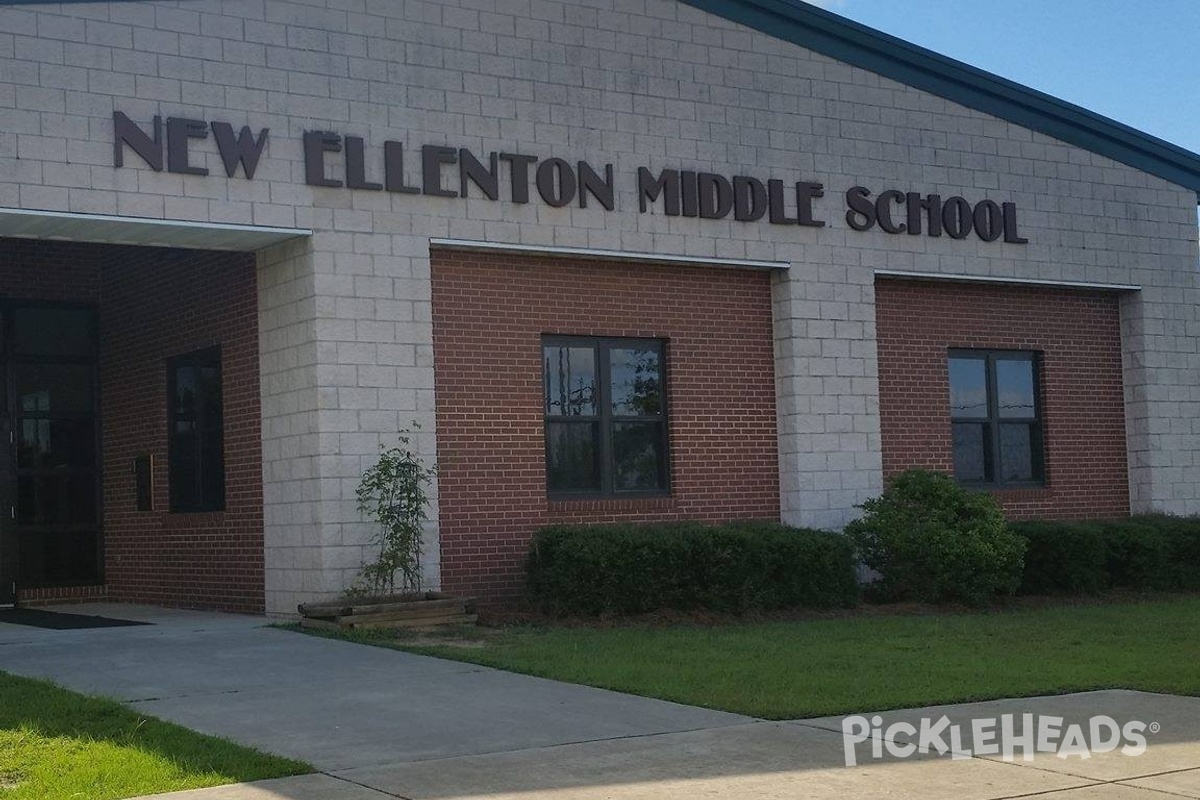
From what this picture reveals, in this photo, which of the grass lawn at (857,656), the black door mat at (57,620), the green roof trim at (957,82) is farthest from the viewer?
the green roof trim at (957,82)

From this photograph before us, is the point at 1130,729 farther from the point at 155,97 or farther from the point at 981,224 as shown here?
the point at 981,224

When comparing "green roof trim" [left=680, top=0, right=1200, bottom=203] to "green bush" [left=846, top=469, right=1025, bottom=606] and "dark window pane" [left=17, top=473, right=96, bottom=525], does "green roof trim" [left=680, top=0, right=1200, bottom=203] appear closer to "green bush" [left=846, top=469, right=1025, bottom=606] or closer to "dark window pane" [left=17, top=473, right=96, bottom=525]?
"green bush" [left=846, top=469, right=1025, bottom=606]

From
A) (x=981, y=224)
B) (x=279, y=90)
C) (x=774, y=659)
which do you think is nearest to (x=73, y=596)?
(x=279, y=90)

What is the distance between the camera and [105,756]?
868cm

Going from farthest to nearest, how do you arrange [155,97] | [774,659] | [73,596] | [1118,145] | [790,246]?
[1118,145]
[73,596]
[790,246]
[155,97]
[774,659]

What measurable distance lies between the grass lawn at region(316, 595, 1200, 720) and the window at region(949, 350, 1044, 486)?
4160mm

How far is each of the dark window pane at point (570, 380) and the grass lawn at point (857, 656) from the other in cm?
330

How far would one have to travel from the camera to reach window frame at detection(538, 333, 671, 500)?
17859 mm

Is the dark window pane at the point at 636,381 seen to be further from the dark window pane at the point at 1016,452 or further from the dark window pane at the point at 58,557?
the dark window pane at the point at 58,557

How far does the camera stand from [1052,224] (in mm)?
21484

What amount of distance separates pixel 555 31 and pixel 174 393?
633 centimetres

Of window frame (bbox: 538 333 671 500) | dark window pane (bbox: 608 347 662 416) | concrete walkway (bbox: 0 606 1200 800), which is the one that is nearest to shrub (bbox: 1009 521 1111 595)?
window frame (bbox: 538 333 671 500)

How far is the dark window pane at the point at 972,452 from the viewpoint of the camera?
20844mm

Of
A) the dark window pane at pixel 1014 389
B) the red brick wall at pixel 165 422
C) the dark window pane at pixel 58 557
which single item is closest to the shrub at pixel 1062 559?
the dark window pane at pixel 1014 389
